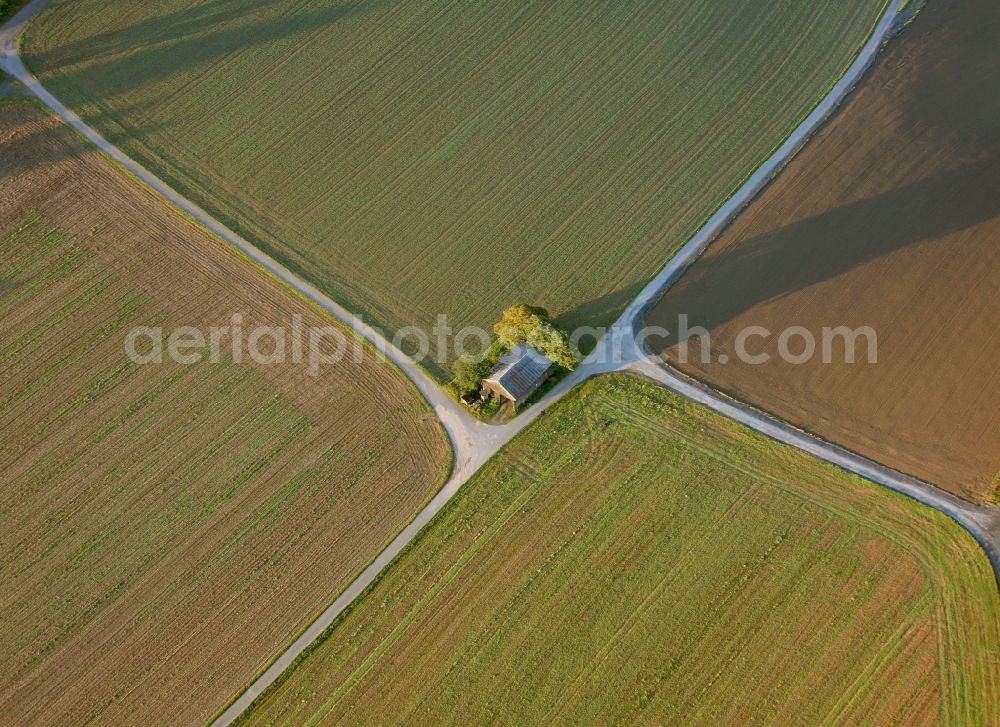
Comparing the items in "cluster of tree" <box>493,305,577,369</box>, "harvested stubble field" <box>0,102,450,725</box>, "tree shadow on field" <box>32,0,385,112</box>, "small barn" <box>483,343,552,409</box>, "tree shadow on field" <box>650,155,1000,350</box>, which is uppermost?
"tree shadow on field" <box>650,155,1000,350</box>

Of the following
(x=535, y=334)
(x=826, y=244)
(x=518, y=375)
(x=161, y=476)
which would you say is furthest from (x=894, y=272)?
(x=161, y=476)

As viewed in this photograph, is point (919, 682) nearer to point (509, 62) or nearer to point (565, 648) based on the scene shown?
point (565, 648)

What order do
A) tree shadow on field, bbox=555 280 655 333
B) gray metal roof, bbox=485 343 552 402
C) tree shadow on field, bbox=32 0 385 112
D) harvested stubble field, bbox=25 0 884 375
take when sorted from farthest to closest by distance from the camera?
tree shadow on field, bbox=32 0 385 112 → harvested stubble field, bbox=25 0 884 375 → tree shadow on field, bbox=555 280 655 333 → gray metal roof, bbox=485 343 552 402

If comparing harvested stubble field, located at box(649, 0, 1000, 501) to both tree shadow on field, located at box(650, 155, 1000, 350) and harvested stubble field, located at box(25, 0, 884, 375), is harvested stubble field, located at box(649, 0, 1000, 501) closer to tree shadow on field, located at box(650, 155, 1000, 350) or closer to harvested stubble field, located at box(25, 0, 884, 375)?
tree shadow on field, located at box(650, 155, 1000, 350)

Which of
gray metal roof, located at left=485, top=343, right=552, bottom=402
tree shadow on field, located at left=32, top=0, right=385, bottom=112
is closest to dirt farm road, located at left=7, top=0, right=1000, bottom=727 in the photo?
gray metal roof, located at left=485, top=343, right=552, bottom=402

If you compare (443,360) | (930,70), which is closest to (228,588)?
(443,360)

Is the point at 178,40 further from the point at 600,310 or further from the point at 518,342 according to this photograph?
the point at 600,310
